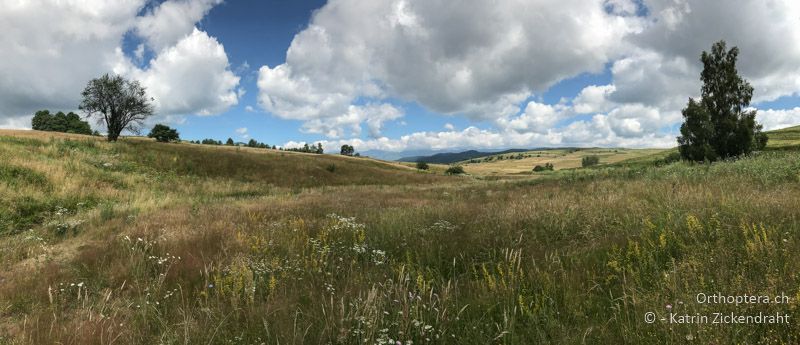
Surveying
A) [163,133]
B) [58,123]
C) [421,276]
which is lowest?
[421,276]

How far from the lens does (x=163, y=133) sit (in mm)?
94812

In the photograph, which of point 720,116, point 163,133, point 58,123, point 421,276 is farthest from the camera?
point 58,123

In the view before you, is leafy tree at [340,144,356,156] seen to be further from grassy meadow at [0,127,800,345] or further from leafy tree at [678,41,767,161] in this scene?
grassy meadow at [0,127,800,345]

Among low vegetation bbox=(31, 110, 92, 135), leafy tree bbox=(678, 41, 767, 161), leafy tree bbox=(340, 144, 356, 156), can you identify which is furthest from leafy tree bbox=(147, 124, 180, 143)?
leafy tree bbox=(678, 41, 767, 161)

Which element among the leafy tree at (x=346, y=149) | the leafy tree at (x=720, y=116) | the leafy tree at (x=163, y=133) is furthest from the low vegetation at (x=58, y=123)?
the leafy tree at (x=720, y=116)

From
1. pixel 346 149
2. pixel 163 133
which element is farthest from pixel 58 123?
pixel 346 149

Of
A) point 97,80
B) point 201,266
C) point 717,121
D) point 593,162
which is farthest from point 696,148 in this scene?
point 593,162

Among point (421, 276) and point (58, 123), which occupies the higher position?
point (58, 123)

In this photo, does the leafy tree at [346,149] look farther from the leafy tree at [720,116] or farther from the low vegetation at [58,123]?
the leafy tree at [720,116]

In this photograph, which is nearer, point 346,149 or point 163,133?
point 163,133

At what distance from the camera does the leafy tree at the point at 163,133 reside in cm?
9439

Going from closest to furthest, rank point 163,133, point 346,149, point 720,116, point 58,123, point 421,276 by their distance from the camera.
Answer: point 421,276
point 720,116
point 163,133
point 58,123
point 346,149

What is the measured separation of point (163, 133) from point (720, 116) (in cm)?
11271

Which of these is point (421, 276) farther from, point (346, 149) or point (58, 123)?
point (346, 149)
